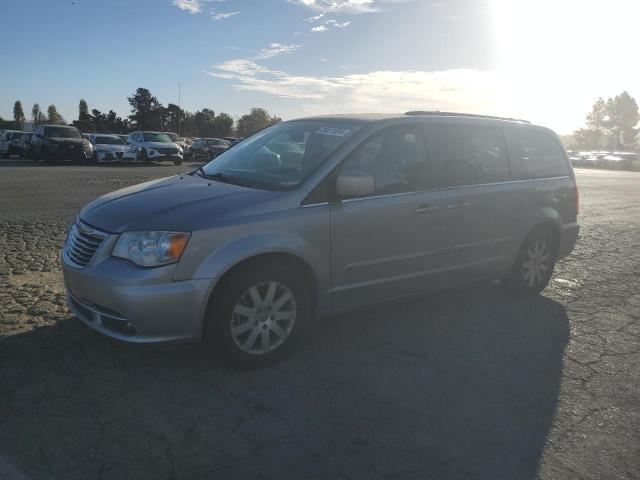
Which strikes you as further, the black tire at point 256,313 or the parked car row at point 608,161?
the parked car row at point 608,161

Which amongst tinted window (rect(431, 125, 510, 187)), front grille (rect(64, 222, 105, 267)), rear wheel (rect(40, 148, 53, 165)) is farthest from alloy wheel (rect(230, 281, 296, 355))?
rear wheel (rect(40, 148, 53, 165))

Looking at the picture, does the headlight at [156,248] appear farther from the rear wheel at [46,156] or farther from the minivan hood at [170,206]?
the rear wheel at [46,156]

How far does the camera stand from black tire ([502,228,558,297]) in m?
5.64

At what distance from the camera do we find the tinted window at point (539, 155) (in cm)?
560

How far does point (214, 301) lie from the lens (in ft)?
11.6

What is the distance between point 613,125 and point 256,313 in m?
119

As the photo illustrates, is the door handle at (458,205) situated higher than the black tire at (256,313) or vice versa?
the door handle at (458,205)

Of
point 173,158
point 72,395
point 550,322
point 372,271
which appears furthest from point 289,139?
point 173,158

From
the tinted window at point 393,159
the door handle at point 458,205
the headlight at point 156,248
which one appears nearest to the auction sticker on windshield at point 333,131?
the tinted window at point 393,159

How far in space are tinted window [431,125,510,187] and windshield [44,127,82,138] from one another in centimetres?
2438

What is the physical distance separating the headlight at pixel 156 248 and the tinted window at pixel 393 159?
1405 millimetres

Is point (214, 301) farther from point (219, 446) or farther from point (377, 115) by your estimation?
point (377, 115)

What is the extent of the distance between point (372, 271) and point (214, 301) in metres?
1.32

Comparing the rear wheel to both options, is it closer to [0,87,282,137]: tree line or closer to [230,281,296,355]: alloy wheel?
[230,281,296,355]: alloy wheel
